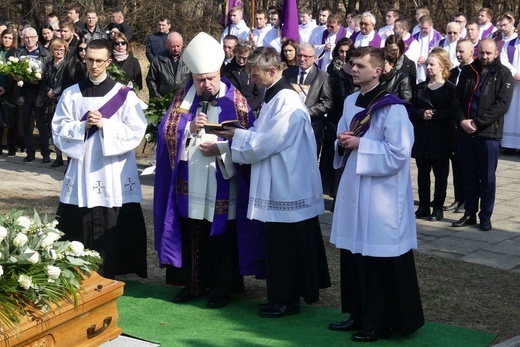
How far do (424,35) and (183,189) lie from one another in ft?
31.5

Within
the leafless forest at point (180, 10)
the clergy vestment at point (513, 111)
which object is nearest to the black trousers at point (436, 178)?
the clergy vestment at point (513, 111)

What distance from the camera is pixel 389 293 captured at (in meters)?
6.26

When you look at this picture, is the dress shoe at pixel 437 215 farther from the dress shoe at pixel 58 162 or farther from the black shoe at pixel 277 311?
the dress shoe at pixel 58 162

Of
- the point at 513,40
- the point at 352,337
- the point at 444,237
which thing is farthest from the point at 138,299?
the point at 513,40

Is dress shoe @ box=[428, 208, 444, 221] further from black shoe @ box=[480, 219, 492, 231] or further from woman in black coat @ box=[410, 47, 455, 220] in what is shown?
black shoe @ box=[480, 219, 492, 231]

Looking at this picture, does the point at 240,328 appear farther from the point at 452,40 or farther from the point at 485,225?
the point at 452,40

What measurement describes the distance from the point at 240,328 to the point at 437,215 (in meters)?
4.07

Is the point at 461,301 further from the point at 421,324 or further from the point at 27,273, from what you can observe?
the point at 27,273

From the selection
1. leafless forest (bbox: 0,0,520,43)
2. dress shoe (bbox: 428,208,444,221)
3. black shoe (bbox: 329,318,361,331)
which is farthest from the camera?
leafless forest (bbox: 0,0,520,43)

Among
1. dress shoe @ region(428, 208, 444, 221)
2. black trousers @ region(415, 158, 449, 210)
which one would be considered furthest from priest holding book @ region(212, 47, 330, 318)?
dress shoe @ region(428, 208, 444, 221)

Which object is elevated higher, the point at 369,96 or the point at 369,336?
the point at 369,96

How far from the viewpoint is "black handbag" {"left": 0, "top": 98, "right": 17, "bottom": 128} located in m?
14.1

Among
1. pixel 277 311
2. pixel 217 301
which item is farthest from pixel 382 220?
pixel 217 301

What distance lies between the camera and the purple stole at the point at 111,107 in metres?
7.39
